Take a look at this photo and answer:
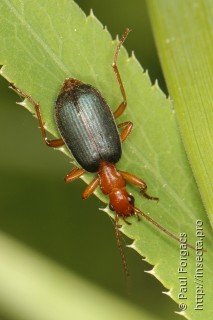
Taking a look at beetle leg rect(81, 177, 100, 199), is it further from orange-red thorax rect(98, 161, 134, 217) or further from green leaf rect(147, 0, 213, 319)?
green leaf rect(147, 0, 213, 319)

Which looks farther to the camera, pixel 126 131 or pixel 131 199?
pixel 131 199

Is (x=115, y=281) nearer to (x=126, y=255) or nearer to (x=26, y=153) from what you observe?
(x=126, y=255)

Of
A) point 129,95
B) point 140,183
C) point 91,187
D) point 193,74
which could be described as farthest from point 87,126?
point 193,74

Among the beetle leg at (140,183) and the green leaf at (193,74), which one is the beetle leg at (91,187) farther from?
the green leaf at (193,74)

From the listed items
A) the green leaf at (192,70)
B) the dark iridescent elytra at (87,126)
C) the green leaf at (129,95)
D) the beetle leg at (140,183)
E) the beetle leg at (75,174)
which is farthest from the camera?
the beetle leg at (75,174)

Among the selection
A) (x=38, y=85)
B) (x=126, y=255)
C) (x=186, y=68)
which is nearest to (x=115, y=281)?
(x=126, y=255)

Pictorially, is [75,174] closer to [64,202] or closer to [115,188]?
[115,188]

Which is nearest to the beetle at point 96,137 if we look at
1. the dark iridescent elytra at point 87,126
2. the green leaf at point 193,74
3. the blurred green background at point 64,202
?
the dark iridescent elytra at point 87,126
